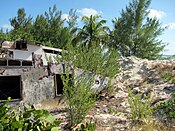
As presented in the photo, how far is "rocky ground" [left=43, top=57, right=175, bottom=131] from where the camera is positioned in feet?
21.4

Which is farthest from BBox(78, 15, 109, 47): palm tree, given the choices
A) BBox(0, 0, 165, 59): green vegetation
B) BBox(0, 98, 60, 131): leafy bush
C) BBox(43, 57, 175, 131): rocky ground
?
BBox(0, 98, 60, 131): leafy bush

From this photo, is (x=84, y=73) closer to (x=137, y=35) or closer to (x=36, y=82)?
(x=36, y=82)

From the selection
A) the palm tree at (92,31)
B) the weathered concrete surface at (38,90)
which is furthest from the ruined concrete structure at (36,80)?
the palm tree at (92,31)

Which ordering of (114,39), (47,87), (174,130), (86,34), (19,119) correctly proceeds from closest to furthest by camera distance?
1. (19,119)
2. (174,130)
3. (47,87)
4. (86,34)
5. (114,39)

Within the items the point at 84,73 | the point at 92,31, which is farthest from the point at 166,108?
the point at 92,31

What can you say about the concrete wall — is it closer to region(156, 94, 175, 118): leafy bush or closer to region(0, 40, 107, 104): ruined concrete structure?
region(0, 40, 107, 104): ruined concrete structure

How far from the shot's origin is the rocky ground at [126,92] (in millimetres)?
6523

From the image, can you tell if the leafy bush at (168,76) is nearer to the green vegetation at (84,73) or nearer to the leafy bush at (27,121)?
the green vegetation at (84,73)

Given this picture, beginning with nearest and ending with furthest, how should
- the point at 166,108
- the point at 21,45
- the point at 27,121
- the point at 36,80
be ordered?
the point at 27,121, the point at 166,108, the point at 36,80, the point at 21,45

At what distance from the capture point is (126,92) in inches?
404

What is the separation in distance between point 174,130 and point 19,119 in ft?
16.6

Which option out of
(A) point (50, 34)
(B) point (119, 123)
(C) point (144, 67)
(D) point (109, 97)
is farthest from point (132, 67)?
(A) point (50, 34)

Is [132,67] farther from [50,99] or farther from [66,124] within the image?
[66,124]

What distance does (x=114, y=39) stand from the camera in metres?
26.4
